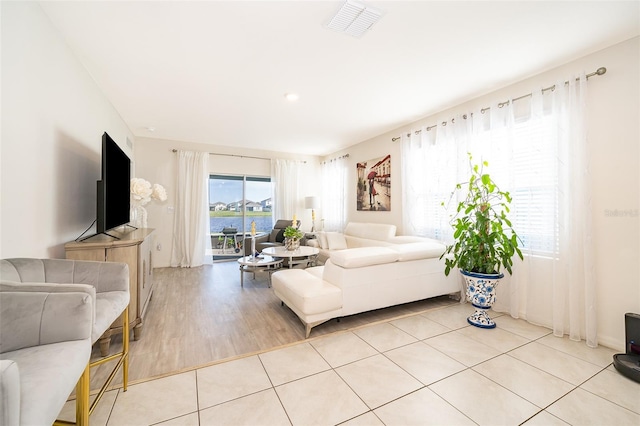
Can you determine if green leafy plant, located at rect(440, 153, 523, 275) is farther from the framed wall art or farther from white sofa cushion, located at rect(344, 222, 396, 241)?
the framed wall art

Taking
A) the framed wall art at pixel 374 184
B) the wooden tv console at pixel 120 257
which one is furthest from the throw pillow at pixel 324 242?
the wooden tv console at pixel 120 257

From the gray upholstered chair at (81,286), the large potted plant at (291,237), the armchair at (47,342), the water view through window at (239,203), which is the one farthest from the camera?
the water view through window at (239,203)

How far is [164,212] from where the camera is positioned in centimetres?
530

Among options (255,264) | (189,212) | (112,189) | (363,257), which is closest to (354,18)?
(363,257)

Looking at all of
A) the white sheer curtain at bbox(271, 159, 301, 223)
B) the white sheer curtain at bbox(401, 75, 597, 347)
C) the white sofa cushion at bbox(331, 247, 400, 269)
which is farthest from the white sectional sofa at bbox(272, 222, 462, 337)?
the white sheer curtain at bbox(271, 159, 301, 223)

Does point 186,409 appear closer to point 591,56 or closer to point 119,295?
point 119,295

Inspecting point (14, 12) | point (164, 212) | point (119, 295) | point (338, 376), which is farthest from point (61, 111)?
point (164, 212)

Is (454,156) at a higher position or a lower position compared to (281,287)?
higher

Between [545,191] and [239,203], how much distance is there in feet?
17.8

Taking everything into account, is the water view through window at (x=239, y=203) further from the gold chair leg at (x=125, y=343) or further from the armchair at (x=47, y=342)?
the armchair at (x=47, y=342)

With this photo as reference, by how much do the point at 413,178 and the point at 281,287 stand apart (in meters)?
2.69

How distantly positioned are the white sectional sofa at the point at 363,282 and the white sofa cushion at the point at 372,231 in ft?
4.11

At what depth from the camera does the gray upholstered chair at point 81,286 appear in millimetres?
1026

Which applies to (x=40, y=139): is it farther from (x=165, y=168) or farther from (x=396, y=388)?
(x=165, y=168)
